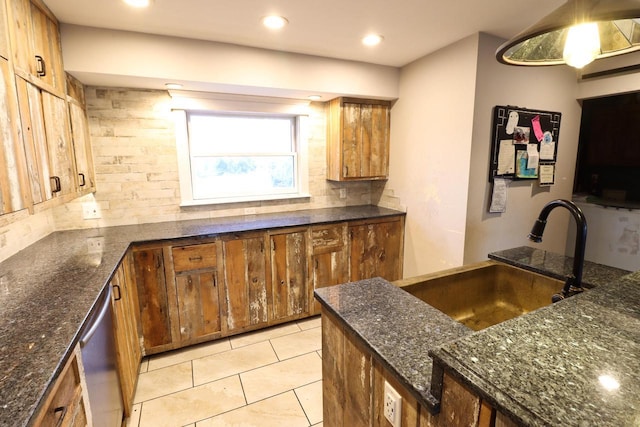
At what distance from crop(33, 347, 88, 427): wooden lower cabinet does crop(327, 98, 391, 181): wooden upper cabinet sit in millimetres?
2548

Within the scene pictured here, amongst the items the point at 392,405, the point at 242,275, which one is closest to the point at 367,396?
the point at 392,405

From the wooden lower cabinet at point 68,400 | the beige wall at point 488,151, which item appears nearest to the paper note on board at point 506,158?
the beige wall at point 488,151

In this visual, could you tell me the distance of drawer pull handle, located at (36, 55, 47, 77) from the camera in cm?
168

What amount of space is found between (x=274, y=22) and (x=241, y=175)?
4.89ft

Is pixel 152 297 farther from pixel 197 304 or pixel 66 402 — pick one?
pixel 66 402

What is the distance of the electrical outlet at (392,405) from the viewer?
2.85 feet

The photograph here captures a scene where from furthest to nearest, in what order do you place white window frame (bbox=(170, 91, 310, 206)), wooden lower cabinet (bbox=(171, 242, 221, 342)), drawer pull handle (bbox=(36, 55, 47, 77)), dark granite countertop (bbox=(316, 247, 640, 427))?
1. white window frame (bbox=(170, 91, 310, 206))
2. wooden lower cabinet (bbox=(171, 242, 221, 342))
3. drawer pull handle (bbox=(36, 55, 47, 77))
4. dark granite countertop (bbox=(316, 247, 640, 427))

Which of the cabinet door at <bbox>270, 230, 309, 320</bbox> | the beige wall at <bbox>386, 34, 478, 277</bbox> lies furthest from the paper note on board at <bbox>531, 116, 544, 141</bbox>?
the cabinet door at <bbox>270, 230, 309, 320</bbox>

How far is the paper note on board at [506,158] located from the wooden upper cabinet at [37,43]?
3088 millimetres

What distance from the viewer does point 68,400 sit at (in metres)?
1.02

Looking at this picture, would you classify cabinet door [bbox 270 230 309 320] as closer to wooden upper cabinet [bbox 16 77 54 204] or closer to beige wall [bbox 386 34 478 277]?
beige wall [bbox 386 34 478 277]

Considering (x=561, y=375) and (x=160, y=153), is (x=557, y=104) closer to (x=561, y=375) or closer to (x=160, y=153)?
(x=561, y=375)

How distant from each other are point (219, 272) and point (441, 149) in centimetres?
217

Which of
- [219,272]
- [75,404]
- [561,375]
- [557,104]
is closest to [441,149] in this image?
[557,104]
